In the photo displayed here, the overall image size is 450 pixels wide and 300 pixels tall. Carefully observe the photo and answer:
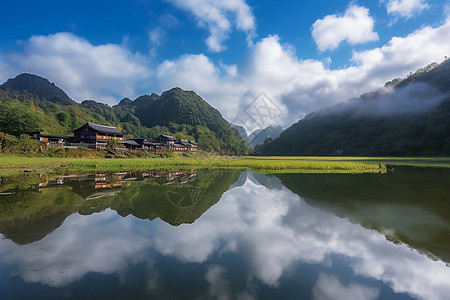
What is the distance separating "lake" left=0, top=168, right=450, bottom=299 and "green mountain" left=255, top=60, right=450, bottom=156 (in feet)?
285

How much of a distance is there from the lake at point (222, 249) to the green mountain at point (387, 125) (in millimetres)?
86934

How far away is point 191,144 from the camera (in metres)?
89.9

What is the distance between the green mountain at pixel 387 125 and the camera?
7925cm

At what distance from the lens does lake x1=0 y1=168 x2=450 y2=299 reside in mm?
4059

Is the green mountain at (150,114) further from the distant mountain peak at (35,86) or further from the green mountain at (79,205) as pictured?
the green mountain at (79,205)

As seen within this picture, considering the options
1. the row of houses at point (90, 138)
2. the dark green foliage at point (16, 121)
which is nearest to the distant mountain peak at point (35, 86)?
the dark green foliage at point (16, 121)

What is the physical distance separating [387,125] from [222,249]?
5305 inches

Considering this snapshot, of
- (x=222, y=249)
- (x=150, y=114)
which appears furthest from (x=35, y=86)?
(x=222, y=249)

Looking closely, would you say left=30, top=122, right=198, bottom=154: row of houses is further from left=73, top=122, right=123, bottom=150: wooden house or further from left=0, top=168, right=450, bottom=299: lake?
left=0, top=168, right=450, bottom=299: lake

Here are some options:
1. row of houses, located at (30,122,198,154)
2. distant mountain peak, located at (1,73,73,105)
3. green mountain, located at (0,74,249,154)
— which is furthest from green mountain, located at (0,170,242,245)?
distant mountain peak, located at (1,73,73,105)

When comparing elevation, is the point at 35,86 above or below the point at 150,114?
above

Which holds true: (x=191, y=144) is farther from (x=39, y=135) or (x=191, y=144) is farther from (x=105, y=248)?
(x=105, y=248)

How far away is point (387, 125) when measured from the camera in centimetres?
10788

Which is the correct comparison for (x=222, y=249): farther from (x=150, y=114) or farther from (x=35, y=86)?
(x=35, y=86)
